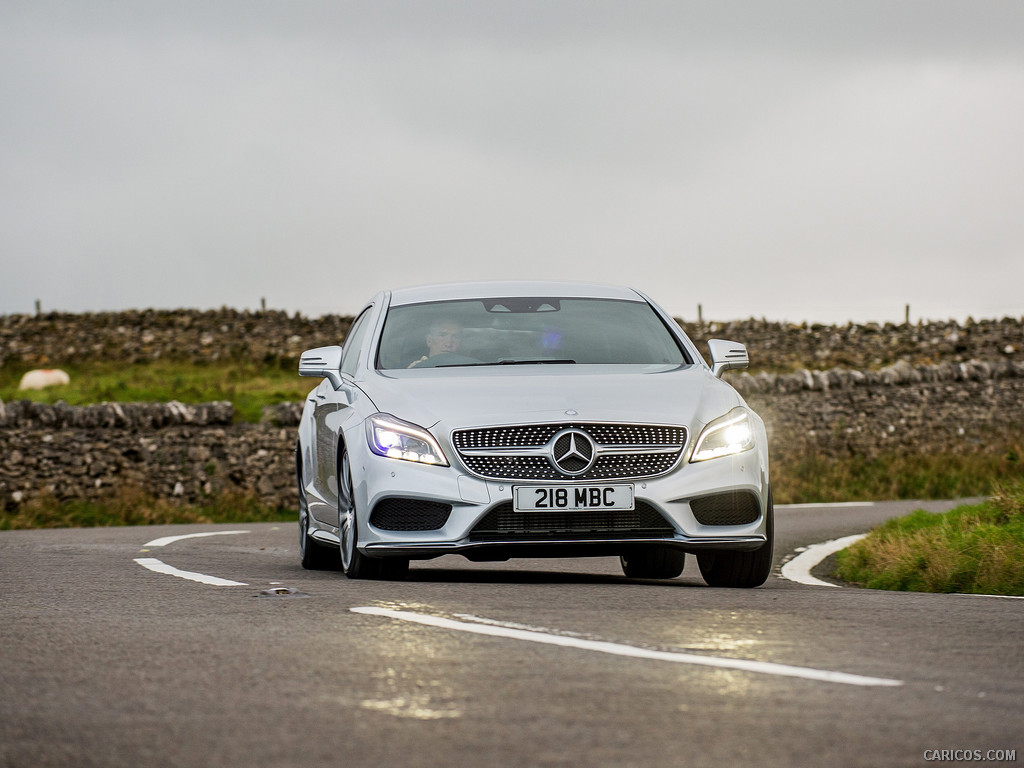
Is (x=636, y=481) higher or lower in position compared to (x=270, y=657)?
higher

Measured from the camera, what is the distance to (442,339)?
9.24 m

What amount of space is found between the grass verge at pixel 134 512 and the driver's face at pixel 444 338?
43.4 ft

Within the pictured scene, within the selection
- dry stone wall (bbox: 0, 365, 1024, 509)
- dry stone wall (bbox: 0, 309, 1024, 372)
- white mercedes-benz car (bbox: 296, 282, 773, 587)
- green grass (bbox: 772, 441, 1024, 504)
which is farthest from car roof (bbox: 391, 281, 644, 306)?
dry stone wall (bbox: 0, 309, 1024, 372)

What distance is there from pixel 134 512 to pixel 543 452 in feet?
49.0

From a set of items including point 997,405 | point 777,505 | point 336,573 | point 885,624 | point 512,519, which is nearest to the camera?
point 885,624

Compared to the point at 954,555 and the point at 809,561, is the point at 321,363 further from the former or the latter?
the point at 809,561

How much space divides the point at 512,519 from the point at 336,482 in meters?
1.61

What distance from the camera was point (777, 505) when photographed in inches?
907

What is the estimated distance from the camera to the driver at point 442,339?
916 centimetres

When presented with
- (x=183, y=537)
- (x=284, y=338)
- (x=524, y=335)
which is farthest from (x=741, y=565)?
(x=284, y=338)

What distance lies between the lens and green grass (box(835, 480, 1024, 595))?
33.5 ft

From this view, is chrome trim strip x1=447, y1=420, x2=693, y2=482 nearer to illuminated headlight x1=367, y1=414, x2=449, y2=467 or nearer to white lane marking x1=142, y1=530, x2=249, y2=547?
illuminated headlight x1=367, y1=414, x2=449, y2=467

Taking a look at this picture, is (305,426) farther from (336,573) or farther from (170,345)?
(170,345)

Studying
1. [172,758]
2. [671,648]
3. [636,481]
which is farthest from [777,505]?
[172,758]
